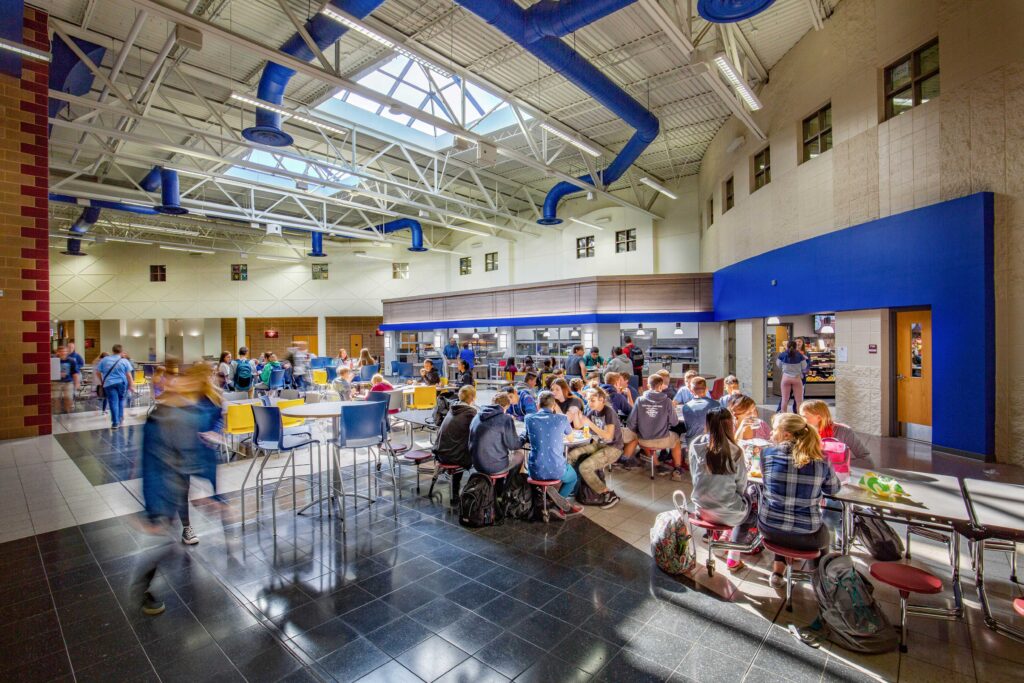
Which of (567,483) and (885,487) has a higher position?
(885,487)

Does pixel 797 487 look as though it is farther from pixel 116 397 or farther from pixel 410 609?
pixel 116 397

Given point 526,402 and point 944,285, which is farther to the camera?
point 526,402

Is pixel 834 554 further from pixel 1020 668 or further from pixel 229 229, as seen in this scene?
pixel 229 229

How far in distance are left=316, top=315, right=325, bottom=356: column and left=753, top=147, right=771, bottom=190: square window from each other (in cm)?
2100

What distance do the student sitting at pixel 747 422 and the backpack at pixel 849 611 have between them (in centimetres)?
171

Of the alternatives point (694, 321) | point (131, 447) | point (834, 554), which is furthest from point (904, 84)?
point (131, 447)

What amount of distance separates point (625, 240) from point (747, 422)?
1426 centimetres

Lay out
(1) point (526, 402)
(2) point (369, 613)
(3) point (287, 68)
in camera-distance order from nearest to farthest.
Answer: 1. (2) point (369, 613)
2. (1) point (526, 402)
3. (3) point (287, 68)

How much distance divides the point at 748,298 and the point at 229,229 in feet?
68.3

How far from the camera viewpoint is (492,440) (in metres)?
4.70

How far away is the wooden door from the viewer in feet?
25.2

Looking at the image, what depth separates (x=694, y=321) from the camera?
13.9m

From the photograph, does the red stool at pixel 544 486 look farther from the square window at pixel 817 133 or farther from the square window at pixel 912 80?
the square window at pixel 817 133

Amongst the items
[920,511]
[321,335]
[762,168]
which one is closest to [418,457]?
[920,511]
